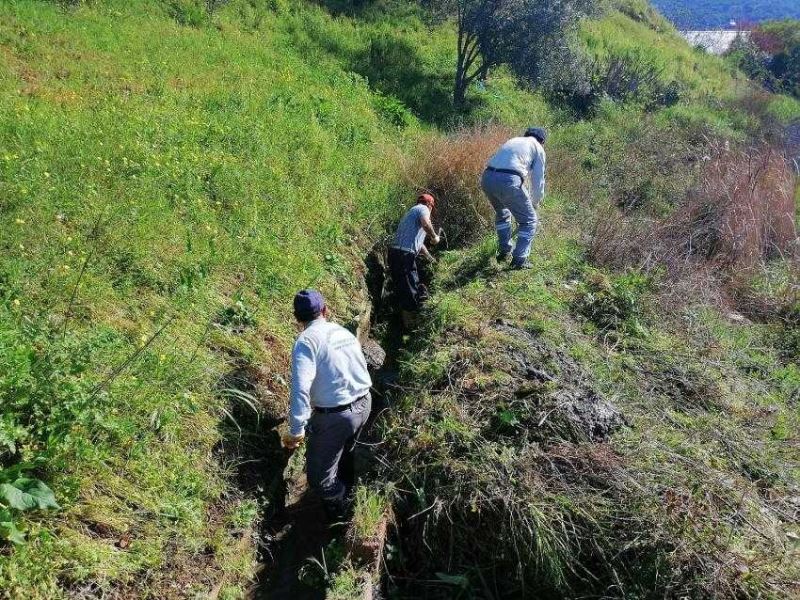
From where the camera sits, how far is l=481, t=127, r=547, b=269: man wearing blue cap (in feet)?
20.2

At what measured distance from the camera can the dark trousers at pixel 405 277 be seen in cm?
696

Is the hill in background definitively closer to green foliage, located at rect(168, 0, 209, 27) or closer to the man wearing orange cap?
green foliage, located at rect(168, 0, 209, 27)

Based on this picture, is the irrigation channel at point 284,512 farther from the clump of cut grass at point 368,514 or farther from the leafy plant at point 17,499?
the leafy plant at point 17,499

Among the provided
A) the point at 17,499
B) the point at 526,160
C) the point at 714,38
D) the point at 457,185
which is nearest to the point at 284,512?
the point at 17,499

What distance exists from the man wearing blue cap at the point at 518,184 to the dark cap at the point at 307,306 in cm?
308

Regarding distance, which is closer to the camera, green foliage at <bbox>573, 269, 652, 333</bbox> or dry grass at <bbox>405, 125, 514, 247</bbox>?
green foliage at <bbox>573, 269, 652, 333</bbox>

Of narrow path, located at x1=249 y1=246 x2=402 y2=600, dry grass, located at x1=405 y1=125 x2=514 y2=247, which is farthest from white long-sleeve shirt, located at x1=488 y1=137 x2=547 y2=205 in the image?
narrow path, located at x1=249 y1=246 x2=402 y2=600

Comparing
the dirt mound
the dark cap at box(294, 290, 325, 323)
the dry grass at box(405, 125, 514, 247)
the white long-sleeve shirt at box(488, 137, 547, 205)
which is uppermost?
the white long-sleeve shirt at box(488, 137, 547, 205)

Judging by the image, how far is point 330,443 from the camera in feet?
12.7

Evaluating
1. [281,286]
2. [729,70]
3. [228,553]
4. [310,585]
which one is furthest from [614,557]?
[729,70]

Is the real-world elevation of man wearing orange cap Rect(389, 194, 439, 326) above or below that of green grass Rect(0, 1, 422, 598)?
below

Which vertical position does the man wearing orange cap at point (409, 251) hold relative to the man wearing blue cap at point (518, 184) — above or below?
below

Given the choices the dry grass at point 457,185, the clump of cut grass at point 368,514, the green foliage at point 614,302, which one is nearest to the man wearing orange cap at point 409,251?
the dry grass at point 457,185

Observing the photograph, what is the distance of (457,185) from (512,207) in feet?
7.32
